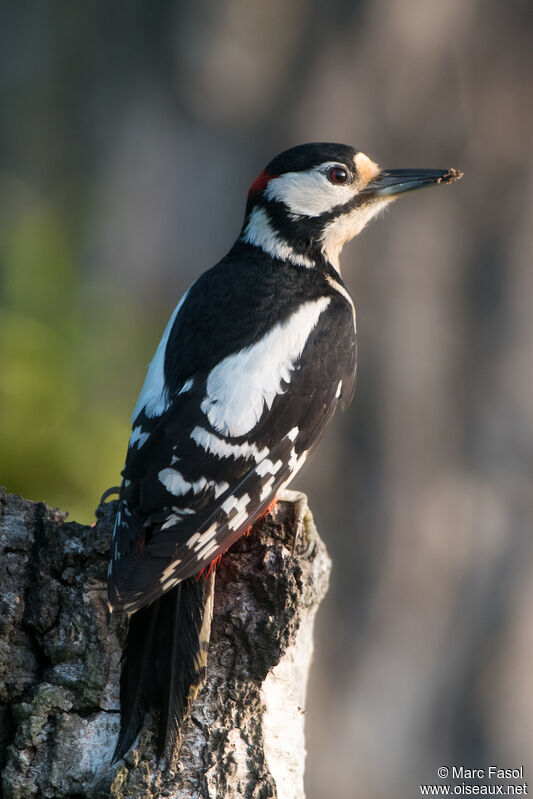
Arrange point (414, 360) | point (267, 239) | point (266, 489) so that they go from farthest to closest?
1. point (414, 360)
2. point (267, 239)
3. point (266, 489)

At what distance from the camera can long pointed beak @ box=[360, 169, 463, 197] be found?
3.03 meters

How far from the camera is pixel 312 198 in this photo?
9.70ft

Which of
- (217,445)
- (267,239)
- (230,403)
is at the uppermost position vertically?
(267,239)

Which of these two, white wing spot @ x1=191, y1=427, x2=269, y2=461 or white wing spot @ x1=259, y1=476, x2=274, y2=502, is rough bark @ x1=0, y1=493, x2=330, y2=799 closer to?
white wing spot @ x1=259, y1=476, x2=274, y2=502

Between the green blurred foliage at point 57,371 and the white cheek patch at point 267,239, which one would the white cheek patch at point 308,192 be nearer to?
the white cheek patch at point 267,239

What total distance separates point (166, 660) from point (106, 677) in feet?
0.49

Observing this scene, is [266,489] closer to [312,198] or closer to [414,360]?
[312,198]

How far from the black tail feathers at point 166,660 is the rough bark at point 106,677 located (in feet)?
0.13

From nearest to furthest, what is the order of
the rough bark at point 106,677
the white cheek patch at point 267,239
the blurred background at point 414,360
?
the rough bark at point 106,677 < the white cheek patch at point 267,239 < the blurred background at point 414,360

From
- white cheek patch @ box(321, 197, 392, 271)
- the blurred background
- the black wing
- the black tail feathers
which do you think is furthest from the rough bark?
the blurred background

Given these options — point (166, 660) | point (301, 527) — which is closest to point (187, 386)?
point (301, 527)

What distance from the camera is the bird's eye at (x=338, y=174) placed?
297cm

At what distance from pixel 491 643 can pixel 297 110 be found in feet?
9.58

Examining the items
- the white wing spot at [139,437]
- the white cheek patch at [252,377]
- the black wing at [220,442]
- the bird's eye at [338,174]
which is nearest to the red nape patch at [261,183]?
the bird's eye at [338,174]
